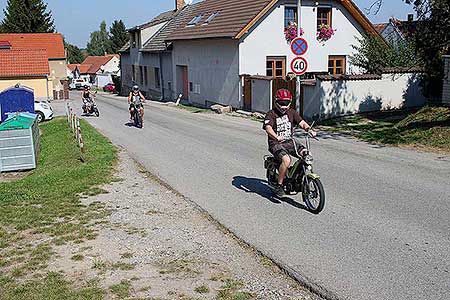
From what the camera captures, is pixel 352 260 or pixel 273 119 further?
pixel 273 119

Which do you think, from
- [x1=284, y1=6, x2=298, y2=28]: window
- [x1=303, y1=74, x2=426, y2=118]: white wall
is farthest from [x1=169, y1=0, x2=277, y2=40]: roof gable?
[x1=303, y1=74, x2=426, y2=118]: white wall

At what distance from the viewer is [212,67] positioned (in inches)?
1198

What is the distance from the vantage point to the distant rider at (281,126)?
8.15m

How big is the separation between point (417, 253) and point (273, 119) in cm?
320

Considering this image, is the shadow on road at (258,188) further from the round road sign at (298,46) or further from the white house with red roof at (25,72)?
the white house with red roof at (25,72)

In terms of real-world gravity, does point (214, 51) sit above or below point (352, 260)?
above

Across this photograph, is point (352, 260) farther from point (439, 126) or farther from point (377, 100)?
point (377, 100)

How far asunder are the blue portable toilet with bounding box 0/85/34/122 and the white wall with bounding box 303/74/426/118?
48.2ft

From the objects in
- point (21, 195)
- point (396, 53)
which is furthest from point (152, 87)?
point (21, 195)

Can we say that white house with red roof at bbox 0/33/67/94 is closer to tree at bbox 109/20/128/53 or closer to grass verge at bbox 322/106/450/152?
tree at bbox 109/20/128/53

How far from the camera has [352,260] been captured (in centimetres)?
578

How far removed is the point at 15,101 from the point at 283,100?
22227mm

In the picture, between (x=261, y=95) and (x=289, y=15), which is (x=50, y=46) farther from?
(x=261, y=95)

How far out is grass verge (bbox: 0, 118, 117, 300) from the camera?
5.41m
